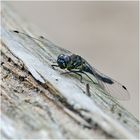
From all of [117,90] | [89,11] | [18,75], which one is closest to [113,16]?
[89,11]

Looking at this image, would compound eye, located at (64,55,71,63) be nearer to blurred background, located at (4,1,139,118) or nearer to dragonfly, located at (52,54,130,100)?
dragonfly, located at (52,54,130,100)

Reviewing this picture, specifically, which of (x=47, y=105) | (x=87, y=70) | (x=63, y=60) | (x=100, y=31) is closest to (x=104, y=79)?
(x=87, y=70)

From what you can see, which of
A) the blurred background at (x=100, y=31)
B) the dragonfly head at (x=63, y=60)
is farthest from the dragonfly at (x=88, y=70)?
the blurred background at (x=100, y=31)

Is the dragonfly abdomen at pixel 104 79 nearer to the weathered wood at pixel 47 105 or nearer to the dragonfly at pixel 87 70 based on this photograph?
the dragonfly at pixel 87 70

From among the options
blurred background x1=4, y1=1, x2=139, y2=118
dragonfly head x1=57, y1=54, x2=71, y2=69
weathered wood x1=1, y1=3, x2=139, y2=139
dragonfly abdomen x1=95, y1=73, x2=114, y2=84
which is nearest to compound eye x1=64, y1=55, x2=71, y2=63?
dragonfly head x1=57, y1=54, x2=71, y2=69

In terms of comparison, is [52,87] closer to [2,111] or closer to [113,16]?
[2,111]

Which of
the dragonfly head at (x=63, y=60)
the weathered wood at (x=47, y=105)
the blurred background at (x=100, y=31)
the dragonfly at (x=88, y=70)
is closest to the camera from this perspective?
the weathered wood at (x=47, y=105)
